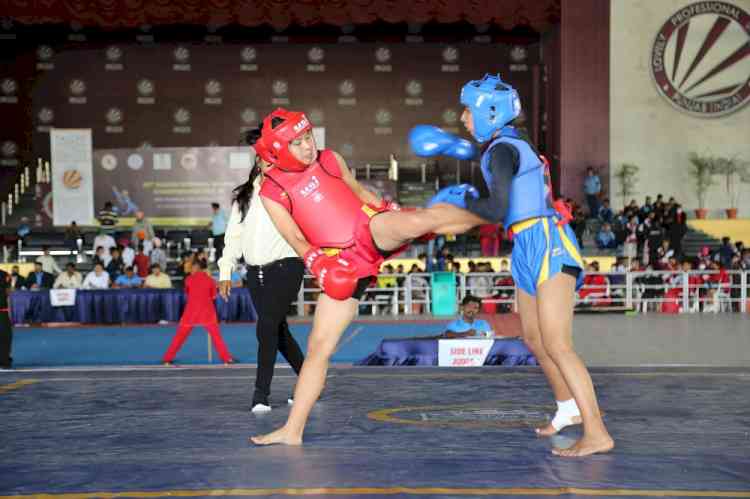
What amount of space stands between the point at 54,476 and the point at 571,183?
2033 centimetres

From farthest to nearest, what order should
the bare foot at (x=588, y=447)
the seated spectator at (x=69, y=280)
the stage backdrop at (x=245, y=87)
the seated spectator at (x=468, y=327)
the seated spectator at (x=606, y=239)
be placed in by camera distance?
the stage backdrop at (x=245, y=87), the seated spectator at (x=606, y=239), the seated spectator at (x=69, y=280), the seated spectator at (x=468, y=327), the bare foot at (x=588, y=447)

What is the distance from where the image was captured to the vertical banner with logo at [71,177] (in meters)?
21.7

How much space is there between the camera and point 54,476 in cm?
365

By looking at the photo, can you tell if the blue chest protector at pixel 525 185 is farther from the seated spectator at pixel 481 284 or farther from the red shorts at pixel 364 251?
the seated spectator at pixel 481 284

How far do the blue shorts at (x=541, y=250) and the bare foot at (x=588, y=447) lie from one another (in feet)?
2.21

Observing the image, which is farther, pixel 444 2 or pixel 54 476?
pixel 444 2

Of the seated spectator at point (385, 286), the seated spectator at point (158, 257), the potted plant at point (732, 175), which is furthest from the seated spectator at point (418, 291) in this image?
the potted plant at point (732, 175)

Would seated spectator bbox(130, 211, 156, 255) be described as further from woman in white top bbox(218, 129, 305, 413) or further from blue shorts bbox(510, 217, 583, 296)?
blue shorts bbox(510, 217, 583, 296)

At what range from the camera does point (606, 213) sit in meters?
21.5

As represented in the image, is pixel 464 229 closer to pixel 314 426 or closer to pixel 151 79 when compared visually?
pixel 314 426

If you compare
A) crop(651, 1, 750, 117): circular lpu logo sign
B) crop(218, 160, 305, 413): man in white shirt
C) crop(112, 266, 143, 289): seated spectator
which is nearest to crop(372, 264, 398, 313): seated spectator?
crop(112, 266, 143, 289): seated spectator

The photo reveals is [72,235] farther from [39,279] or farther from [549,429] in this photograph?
[549,429]

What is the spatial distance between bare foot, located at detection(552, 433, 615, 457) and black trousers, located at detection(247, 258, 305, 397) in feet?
6.61

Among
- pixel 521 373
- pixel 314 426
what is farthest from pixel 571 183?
pixel 314 426
